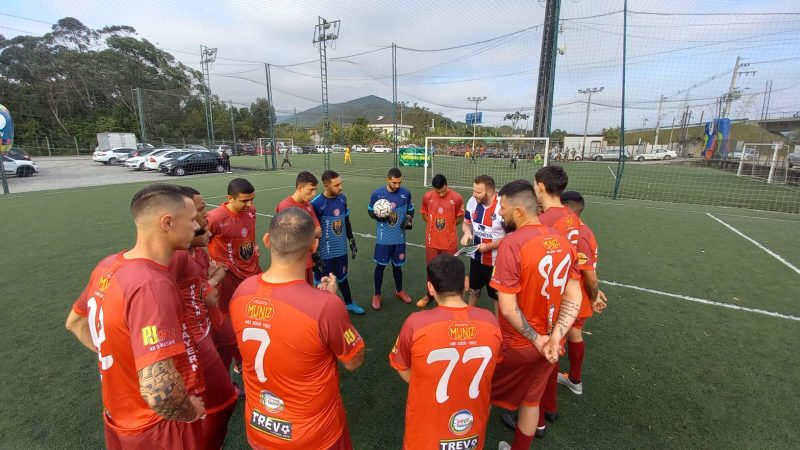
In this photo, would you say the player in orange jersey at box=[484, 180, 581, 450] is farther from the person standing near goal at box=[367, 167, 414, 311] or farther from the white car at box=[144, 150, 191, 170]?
the white car at box=[144, 150, 191, 170]

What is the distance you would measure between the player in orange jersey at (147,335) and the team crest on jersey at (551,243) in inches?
84.2

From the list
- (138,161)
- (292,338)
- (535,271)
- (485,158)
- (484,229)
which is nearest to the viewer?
(292,338)

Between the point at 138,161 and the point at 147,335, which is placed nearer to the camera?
the point at 147,335

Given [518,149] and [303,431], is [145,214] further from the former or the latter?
[518,149]

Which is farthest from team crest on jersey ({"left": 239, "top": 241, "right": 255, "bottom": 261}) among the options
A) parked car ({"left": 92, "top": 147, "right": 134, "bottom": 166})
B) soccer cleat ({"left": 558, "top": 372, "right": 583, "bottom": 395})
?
parked car ({"left": 92, "top": 147, "right": 134, "bottom": 166})

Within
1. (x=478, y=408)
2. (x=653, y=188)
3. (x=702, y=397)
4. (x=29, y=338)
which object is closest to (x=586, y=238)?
(x=478, y=408)

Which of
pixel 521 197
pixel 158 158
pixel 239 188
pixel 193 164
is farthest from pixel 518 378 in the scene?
pixel 158 158

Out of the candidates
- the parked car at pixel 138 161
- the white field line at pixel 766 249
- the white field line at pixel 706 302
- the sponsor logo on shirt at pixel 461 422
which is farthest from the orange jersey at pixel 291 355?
the parked car at pixel 138 161

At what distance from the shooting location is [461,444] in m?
2.01

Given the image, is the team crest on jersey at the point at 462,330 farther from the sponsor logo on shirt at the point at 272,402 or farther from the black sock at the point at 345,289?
the black sock at the point at 345,289

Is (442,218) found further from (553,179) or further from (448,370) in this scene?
(448,370)

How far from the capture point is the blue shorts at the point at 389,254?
534cm

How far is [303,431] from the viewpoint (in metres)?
1.78

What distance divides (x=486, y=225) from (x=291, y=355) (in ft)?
10.9
